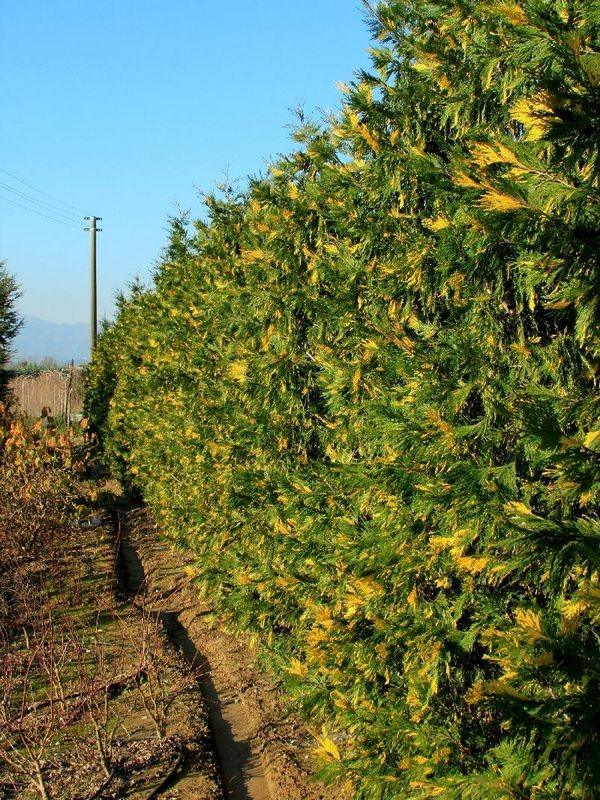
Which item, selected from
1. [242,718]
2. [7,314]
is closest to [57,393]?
[7,314]

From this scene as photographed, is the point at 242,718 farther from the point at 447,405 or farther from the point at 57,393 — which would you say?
the point at 57,393

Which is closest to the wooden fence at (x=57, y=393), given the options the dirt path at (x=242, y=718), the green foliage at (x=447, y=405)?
the dirt path at (x=242, y=718)

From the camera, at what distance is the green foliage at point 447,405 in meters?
2.63

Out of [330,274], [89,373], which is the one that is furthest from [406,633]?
[89,373]

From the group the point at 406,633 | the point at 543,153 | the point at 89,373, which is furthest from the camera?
the point at 89,373

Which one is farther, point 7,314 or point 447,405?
point 7,314

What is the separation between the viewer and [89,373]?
20.2m

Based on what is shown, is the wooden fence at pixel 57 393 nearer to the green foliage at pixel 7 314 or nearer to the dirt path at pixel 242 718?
the green foliage at pixel 7 314

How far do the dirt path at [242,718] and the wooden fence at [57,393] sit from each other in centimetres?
1552

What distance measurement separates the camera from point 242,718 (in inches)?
238

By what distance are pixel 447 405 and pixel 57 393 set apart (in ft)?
77.5

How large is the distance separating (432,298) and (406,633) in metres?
1.42

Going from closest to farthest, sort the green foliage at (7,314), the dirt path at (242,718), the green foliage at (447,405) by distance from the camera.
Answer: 1. the green foliage at (447,405)
2. the dirt path at (242,718)
3. the green foliage at (7,314)

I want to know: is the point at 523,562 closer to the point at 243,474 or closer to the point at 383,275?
the point at 383,275
